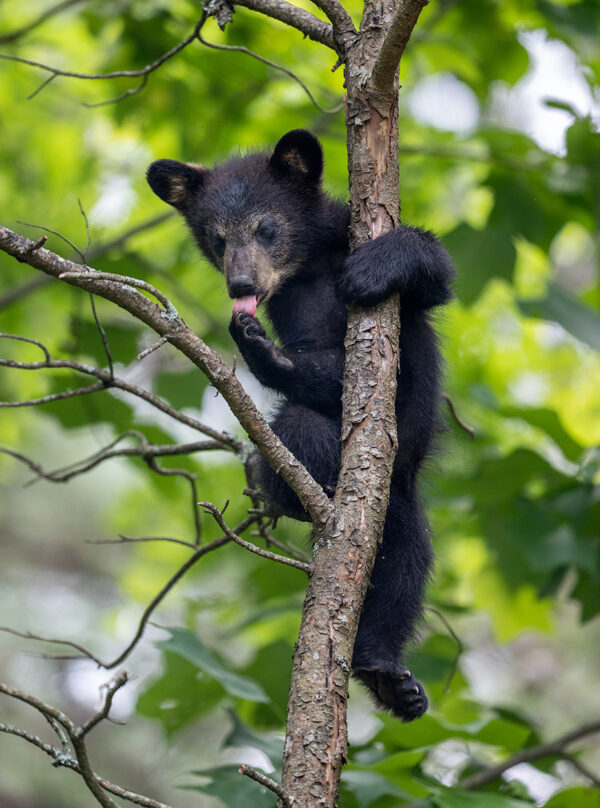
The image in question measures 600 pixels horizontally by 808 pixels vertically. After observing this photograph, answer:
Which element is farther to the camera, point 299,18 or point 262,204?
point 262,204

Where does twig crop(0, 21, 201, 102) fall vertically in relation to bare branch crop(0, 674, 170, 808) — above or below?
above

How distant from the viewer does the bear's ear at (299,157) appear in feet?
14.1

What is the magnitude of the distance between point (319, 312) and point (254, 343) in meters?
0.66

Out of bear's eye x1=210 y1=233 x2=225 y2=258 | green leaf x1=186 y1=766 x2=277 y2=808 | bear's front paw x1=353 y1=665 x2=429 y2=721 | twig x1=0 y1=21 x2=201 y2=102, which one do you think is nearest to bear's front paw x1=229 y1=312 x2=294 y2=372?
bear's eye x1=210 y1=233 x2=225 y2=258

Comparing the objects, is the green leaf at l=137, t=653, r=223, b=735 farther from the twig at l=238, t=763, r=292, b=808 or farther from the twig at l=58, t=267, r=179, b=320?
the twig at l=58, t=267, r=179, b=320

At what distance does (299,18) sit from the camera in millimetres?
3172

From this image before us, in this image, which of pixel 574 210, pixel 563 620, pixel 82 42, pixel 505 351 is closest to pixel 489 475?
pixel 574 210

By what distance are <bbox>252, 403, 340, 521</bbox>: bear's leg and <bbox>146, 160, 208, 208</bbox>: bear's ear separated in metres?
1.66

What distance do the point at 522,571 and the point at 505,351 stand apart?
8.25 feet

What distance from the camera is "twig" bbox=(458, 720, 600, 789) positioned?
4223 millimetres

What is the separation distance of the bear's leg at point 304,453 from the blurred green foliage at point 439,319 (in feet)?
2.43

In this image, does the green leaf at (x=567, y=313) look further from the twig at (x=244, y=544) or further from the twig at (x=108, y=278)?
the twig at (x=108, y=278)

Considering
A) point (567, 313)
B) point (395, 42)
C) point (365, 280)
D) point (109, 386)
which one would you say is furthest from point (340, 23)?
point (567, 313)

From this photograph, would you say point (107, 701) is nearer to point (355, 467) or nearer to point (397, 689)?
point (355, 467)
